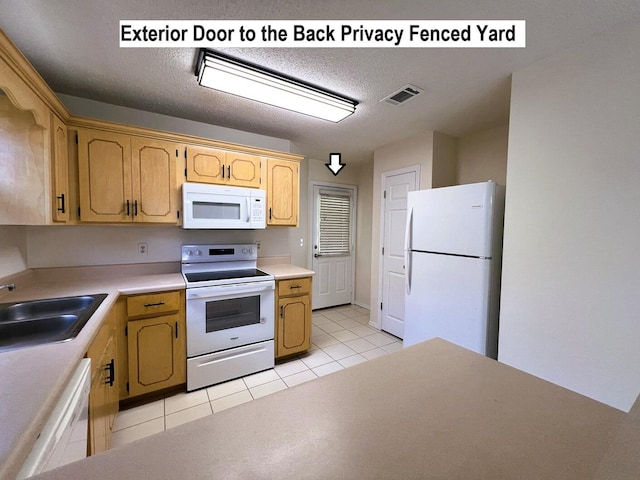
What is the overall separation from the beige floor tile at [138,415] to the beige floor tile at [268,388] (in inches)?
26.3

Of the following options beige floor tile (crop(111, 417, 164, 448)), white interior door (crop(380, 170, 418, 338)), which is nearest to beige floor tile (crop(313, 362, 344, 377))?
white interior door (crop(380, 170, 418, 338))

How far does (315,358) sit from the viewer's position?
2.75 m

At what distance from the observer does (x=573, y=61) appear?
1.54 metres

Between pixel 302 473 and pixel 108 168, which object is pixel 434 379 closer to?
pixel 302 473

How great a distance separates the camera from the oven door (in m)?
2.13

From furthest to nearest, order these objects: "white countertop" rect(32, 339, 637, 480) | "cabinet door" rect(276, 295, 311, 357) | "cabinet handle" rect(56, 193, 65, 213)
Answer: "cabinet door" rect(276, 295, 311, 357)
"cabinet handle" rect(56, 193, 65, 213)
"white countertop" rect(32, 339, 637, 480)

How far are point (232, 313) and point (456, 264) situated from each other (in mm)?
1960

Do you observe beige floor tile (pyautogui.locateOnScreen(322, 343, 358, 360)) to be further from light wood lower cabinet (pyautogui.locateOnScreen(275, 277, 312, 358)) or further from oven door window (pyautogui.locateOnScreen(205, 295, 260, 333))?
oven door window (pyautogui.locateOnScreen(205, 295, 260, 333))

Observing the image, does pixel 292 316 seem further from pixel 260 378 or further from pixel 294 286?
pixel 260 378

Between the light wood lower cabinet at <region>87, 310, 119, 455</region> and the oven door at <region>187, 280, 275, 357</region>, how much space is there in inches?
21.1

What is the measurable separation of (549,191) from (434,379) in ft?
5.20

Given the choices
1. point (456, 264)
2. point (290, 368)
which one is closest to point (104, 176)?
point (290, 368)

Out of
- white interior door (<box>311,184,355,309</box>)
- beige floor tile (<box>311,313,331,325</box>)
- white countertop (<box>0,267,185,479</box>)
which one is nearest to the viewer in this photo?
white countertop (<box>0,267,185,479</box>)

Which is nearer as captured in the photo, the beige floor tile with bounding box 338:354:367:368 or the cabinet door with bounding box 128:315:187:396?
the cabinet door with bounding box 128:315:187:396
